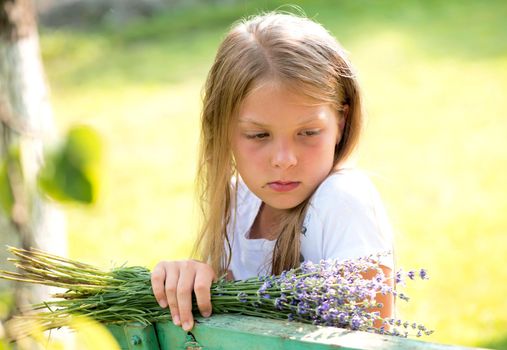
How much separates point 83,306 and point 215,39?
9.30 m

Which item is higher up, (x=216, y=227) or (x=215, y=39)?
(x=215, y=39)

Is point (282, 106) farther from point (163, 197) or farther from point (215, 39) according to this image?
point (215, 39)

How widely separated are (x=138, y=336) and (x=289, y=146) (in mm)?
650

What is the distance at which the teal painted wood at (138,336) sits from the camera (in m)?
1.71

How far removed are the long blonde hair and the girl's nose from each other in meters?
0.15

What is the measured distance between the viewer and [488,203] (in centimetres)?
578

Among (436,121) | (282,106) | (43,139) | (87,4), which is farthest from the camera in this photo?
(87,4)

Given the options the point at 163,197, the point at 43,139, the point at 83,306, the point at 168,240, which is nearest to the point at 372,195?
the point at 83,306

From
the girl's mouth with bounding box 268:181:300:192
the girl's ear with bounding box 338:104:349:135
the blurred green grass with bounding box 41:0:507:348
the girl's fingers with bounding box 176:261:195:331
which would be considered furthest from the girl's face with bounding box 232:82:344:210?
the girl's fingers with bounding box 176:261:195:331

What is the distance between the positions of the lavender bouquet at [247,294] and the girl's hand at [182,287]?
0.09 ft

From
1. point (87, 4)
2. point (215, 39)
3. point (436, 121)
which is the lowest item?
point (436, 121)

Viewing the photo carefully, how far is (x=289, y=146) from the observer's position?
2.11m

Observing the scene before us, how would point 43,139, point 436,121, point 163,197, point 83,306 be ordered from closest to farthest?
point 43,139, point 83,306, point 163,197, point 436,121

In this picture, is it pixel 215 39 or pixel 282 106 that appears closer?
pixel 282 106
